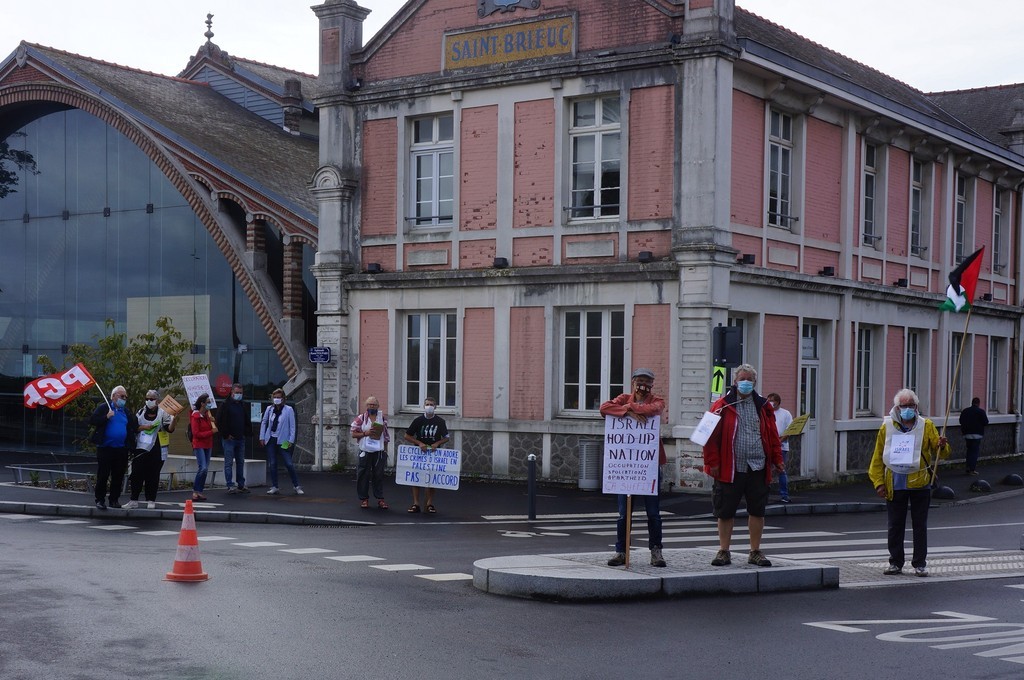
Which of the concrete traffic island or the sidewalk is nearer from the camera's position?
the concrete traffic island

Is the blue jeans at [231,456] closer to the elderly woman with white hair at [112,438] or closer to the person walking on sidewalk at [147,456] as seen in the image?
the person walking on sidewalk at [147,456]

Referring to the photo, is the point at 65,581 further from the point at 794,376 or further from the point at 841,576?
the point at 794,376

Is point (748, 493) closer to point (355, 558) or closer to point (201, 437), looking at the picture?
point (355, 558)

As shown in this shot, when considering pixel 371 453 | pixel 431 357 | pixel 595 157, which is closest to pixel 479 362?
pixel 431 357

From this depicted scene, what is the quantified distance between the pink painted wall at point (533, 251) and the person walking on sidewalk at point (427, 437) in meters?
5.04

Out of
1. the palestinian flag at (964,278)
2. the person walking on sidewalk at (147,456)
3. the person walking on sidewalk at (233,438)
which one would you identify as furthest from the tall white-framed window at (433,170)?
the palestinian flag at (964,278)

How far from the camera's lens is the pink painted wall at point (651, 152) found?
22.8 m

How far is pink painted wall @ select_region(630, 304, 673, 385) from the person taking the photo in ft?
74.5

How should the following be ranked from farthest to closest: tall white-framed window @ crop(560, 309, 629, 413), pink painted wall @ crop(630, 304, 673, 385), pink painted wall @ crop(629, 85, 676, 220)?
tall white-framed window @ crop(560, 309, 629, 413) → pink painted wall @ crop(629, 85, 676, 220) → pink painted wall @ crop(630, 304, 673, 385)

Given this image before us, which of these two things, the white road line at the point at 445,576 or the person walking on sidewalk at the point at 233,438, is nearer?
the white road line at the point at 445,576

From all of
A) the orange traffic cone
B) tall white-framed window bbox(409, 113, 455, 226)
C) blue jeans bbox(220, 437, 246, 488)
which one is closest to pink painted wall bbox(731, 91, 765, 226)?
tall white-framed window bbox(409, 113, 455, 226)

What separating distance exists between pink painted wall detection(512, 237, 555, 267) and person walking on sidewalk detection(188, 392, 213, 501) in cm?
624

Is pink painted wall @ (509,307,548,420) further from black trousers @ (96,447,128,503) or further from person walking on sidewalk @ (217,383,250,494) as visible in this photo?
black trousers @ (96,447,128,503)

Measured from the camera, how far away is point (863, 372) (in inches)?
1100
